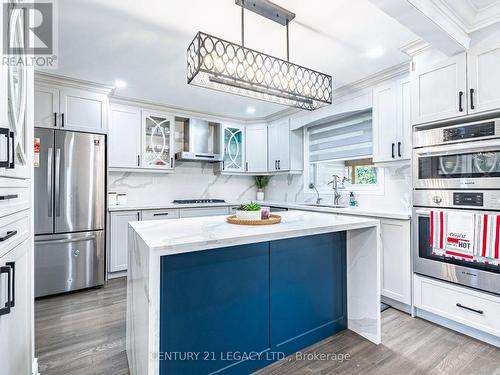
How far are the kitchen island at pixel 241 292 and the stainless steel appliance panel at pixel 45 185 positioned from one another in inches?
68.7

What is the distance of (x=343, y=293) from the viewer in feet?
7.49

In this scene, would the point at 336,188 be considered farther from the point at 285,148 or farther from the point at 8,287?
the point at 8,287

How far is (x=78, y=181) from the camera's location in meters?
3.08

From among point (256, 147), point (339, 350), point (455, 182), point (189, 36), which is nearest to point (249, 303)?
point (339, 350)

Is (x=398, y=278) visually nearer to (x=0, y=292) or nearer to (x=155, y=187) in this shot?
(x=0, y=292)

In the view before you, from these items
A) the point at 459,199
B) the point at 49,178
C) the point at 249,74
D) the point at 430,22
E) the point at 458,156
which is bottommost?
the point at 459,199

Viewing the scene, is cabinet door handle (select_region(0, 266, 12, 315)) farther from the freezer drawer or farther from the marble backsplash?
the marble backsplash

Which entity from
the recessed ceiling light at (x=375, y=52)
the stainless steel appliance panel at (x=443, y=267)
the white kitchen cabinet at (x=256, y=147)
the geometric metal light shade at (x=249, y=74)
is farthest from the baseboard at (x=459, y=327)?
the white kitchen cabinet at (x=256, y=147)

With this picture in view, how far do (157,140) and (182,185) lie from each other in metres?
0.86

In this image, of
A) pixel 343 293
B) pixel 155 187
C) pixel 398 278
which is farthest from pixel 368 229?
pixel 155 187

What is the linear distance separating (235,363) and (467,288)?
1.91 meters

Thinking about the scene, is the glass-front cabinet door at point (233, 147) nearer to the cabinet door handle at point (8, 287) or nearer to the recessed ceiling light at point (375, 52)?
the recessed ceiling light at point (375, 52)

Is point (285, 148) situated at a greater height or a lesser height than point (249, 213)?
greater

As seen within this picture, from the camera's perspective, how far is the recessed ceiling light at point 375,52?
2535 mm
